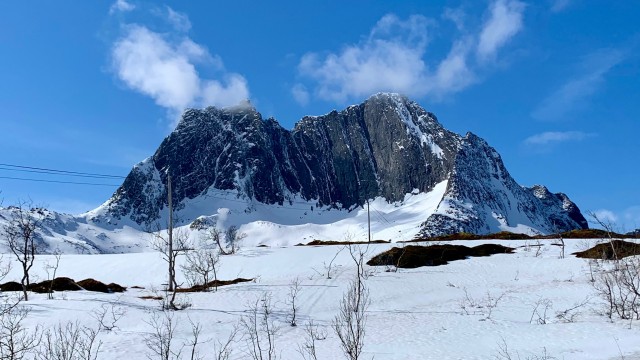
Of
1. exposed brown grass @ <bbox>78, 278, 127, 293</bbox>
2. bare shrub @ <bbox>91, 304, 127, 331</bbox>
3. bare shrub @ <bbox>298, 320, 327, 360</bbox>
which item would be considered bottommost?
bare shrub @ <bbox>298, 320, 327, 360</bbox>

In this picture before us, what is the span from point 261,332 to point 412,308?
27.3ft

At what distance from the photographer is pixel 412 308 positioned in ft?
A: 82.2

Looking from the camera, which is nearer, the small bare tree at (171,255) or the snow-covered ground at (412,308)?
the snow-covered ground at (412,308)

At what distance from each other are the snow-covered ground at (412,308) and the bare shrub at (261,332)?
0.32 meters

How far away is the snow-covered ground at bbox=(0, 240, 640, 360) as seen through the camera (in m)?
16.7

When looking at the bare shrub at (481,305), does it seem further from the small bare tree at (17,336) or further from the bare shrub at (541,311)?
the small bare tree at (17,336)

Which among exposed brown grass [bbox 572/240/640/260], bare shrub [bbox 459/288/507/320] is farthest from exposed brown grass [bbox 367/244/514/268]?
bare shrub [bbox 459/288/507/320]

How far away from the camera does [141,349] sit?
18.2 m

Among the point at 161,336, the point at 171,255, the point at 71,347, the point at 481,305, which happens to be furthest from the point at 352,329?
the point at 171,255

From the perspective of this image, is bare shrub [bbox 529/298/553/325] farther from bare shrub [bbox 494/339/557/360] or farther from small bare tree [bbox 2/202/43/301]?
small bare tree [bbox 2/202/43/301]

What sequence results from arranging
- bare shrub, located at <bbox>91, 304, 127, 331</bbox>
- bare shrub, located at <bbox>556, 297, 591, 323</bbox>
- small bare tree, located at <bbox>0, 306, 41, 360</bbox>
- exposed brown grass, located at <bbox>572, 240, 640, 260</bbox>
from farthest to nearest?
1. exposed brown grass, located at <bbox>572, 240, 640, 260</bbox>
2. bare shrub, located at <bbox>91, 304, 127, 331</bbox>
3. bare shrub, located at <bbox>556, 297, 591, 323</bbox>
4. small bare tree, located at <bbox>0, 306, 41, 360</bbox>

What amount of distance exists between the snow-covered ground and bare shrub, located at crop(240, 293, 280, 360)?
0.32 m

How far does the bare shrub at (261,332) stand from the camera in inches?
653

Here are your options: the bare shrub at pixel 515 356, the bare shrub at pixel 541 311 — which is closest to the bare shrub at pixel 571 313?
the bare shrub at pixel 541 311
